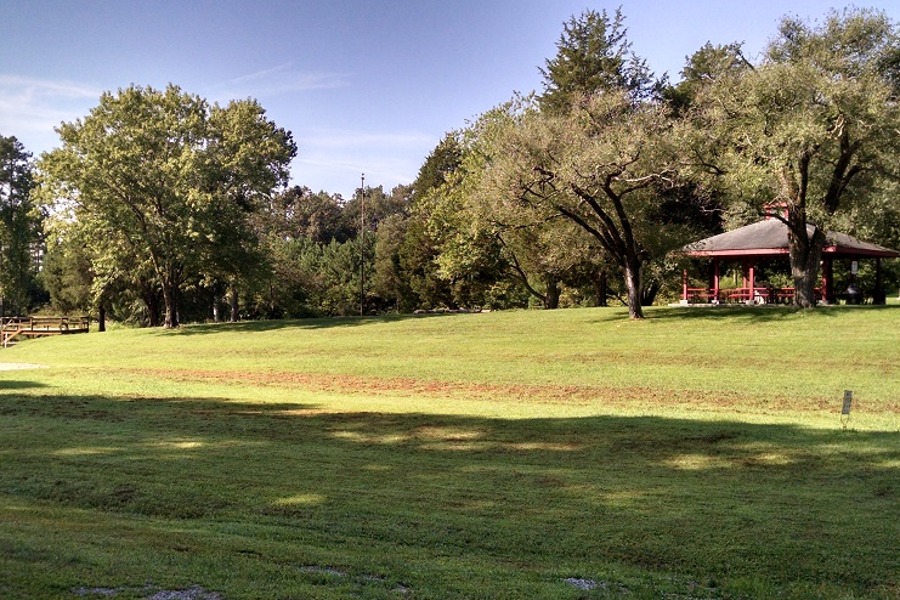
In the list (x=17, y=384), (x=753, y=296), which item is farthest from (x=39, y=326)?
(x=753, y=296)

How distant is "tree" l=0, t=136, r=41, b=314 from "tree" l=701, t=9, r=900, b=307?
196 feet

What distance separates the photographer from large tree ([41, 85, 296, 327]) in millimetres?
42375

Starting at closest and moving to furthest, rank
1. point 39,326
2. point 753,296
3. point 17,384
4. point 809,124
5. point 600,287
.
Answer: point 17,384
point 809,124
point 753,296
point 600,287
point 39,326

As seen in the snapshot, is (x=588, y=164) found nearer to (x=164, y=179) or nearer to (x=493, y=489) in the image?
(x=493, y=489)

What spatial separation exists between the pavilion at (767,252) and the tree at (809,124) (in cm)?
296

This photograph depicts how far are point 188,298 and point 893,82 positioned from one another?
51888 mm

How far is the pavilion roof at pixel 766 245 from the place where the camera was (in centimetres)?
3706

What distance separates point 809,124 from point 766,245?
9.69 meters

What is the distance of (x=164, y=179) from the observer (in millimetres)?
43719

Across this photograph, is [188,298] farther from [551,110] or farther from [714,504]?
[714,504]

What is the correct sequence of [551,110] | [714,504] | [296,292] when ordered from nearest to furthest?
[714,504] < [551,110] < [296,292]

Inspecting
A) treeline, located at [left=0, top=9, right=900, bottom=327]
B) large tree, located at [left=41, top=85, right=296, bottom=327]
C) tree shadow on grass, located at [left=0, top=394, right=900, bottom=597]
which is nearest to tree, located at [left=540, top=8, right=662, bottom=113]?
treeline, located at [left=0, top=9, right=900, bottom=327]

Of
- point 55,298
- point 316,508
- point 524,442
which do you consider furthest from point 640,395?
point 55,298

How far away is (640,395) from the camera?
20.4 m
